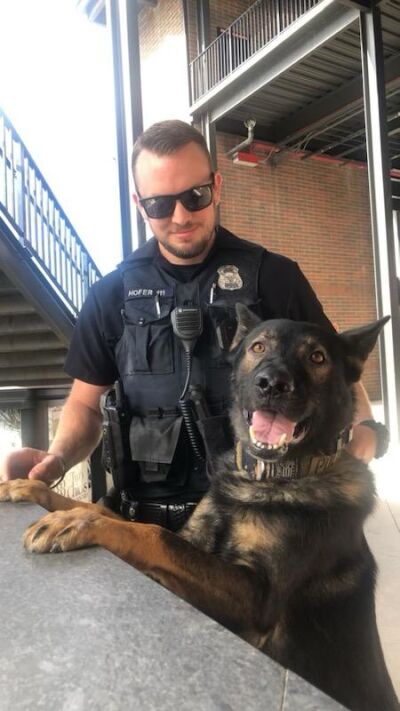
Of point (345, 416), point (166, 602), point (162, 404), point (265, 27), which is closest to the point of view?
point (166, 602)

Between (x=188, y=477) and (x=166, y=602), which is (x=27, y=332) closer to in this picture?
(x=188, y=477)

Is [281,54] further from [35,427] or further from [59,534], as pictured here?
[59,534]

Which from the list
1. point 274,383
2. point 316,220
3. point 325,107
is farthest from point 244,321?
point 316,220

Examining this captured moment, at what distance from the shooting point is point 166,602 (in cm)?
71

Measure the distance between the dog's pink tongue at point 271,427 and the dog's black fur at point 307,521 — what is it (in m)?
0.03

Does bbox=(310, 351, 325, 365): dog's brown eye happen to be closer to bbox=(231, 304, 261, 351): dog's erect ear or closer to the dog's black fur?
the dog's black fur

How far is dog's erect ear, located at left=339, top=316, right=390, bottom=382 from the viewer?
1764 millimetres

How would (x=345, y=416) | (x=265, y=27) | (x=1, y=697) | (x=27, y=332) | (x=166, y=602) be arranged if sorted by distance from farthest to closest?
(x=265, y=27), (x=27, y=332), (x=345, y=416), (x=166, y=602), (x=1, y=697)

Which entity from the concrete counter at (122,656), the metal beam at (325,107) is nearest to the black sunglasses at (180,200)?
the concrete counter at (122,656)

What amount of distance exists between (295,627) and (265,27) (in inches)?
311

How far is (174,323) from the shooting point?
72.2 inches

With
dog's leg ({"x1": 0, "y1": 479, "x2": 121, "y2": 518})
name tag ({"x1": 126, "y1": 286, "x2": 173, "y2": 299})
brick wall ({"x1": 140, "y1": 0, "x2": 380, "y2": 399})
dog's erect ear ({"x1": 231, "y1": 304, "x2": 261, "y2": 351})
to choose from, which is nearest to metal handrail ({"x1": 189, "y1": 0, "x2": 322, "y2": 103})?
brick wall ({"x1": 140, "y1": 0, "x2": 380, "y2": 399})

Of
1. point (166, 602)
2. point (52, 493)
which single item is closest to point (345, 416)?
point (52, 493)

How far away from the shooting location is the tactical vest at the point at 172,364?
6.11ft
